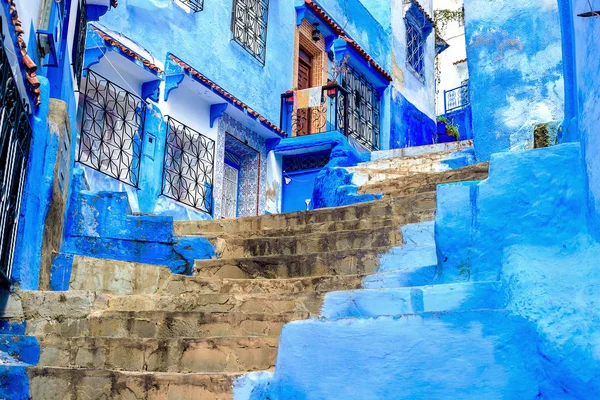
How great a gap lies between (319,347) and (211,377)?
65 cm

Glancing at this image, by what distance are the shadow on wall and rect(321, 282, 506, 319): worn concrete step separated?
2803mm

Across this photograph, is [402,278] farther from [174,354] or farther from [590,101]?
[590,101]

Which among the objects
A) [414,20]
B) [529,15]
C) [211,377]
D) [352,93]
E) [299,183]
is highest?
[414,20]

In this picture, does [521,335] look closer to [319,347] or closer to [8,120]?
[319,347]

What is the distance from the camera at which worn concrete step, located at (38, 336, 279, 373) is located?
4.77 m

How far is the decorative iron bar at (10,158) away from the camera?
203 inches

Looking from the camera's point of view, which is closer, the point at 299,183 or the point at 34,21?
the point at 34,21

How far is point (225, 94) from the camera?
13.4 m

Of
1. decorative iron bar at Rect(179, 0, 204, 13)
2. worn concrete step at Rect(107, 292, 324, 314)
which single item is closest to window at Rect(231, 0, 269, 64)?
decorative iron bar at Rect(179, 0, 204, 13)

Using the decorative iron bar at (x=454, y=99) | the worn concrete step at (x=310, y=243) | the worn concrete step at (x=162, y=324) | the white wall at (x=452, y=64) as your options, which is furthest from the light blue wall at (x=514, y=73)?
the white wall at (x=452, y=64)

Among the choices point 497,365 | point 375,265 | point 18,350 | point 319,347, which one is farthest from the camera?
point 375,265

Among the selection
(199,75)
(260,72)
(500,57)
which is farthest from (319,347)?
(260,72)

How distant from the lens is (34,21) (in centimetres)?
645

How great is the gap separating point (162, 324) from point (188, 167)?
25.4ft
